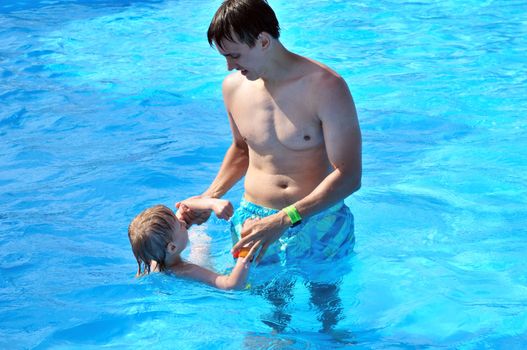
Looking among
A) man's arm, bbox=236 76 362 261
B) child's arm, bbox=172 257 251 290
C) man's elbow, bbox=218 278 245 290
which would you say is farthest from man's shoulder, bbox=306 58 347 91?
man's elbow, bbox=218 278 245 290

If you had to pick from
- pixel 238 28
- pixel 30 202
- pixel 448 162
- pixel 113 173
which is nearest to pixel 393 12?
pixel 448 162

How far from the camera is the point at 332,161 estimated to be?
3752mm

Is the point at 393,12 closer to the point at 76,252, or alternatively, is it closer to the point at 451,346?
the point at 76,252

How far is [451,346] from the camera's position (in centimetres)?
437

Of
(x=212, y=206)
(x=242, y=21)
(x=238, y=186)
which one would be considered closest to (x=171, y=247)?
(x=212, y=206)

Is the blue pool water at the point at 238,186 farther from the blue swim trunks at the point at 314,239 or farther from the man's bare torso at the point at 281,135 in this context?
the man's bare torso at the point at 281,135

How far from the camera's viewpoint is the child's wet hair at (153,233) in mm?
4090

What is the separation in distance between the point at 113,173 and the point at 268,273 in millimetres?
3215

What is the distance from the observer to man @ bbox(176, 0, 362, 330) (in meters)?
3.69

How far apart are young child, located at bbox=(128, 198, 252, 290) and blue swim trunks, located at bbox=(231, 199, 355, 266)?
220mm

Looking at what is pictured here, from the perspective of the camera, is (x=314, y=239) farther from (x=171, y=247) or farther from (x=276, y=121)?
(x=171, y=247)

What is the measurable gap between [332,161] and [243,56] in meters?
0.63

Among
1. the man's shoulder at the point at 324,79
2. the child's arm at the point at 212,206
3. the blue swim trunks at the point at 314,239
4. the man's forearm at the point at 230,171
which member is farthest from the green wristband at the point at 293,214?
the man's forearm at the point at 230,171

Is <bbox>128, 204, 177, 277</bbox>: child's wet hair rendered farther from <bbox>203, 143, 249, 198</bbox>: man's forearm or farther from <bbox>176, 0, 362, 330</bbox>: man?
<bbox>203, 143, 249, 198</bbox>: man's forearm
